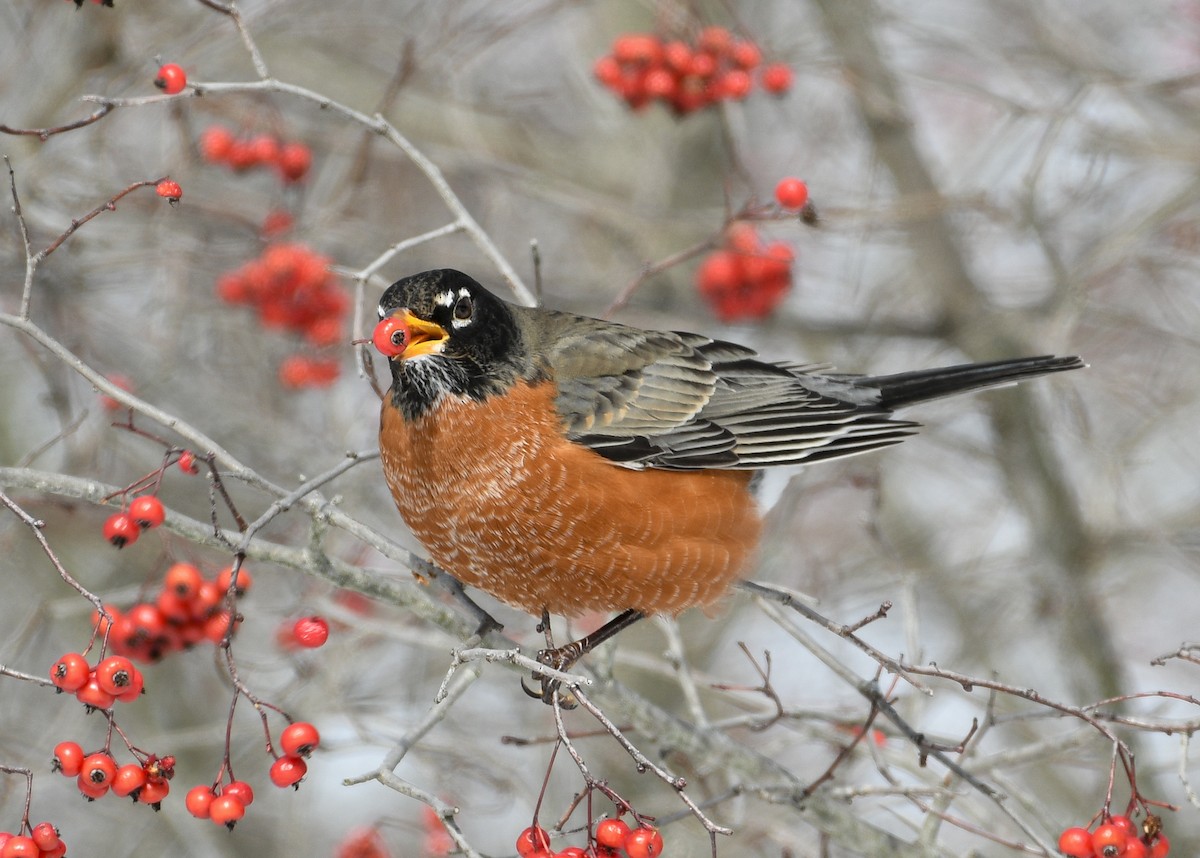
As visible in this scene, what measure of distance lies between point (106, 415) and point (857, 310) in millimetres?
4023

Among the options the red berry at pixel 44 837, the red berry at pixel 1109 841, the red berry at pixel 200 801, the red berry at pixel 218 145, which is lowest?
the red berry at pixel 44 837

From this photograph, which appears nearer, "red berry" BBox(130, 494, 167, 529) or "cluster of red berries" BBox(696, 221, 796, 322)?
"red berry" BBox(130, 494, 167, 529)

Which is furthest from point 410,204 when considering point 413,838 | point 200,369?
point 413,838

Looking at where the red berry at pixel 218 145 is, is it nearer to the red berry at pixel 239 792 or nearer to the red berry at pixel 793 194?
the red berry at pixel 793 194

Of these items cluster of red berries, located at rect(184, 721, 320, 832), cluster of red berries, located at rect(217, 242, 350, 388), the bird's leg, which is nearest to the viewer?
cluster of red berries, located at rect(184, 721, 320, 832)

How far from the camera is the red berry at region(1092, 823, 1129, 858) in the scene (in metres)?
2.86

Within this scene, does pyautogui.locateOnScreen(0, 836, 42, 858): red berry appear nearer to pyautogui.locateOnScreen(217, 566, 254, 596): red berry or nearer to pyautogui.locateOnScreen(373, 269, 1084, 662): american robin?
pyautogui.locateOnScreen(217, 566, 254, 596): red berry

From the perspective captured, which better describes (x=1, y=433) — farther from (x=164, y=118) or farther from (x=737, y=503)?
(x=737, y=503)

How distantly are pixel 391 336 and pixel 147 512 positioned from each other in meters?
0.74

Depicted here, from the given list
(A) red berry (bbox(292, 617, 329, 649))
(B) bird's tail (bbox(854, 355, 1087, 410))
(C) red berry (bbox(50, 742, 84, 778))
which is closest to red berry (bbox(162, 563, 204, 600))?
(A) red berry (bbox(292, 617, 329, 649))

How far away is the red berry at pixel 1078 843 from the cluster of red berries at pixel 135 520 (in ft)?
7.50

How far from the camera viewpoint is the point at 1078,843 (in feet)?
9.52

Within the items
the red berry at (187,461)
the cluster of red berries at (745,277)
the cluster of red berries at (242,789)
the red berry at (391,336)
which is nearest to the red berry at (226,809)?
the cluster of red berries at (242,789)

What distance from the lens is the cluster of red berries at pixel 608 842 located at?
9.02ft
